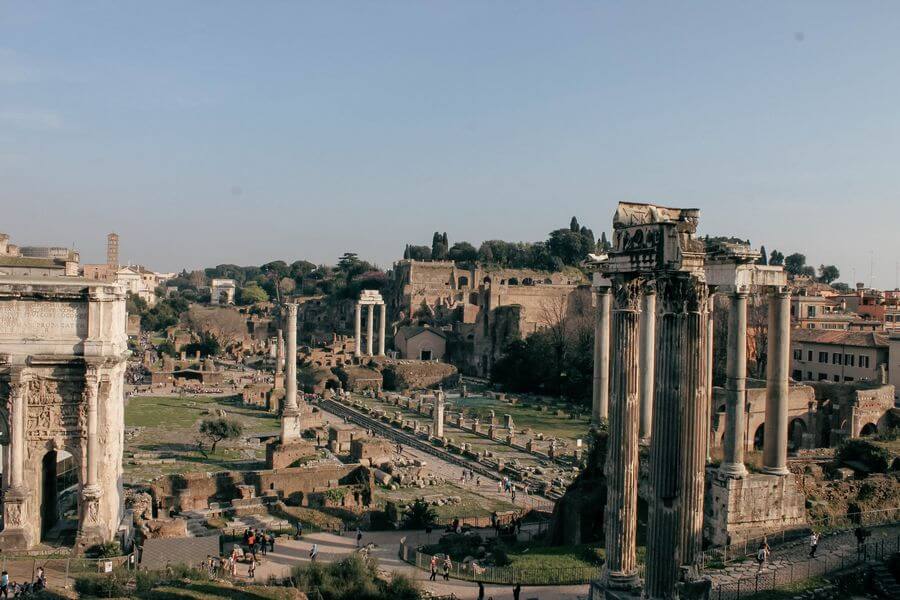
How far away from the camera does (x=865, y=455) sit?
18.4 meters

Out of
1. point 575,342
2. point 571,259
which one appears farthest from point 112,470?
point 571,259

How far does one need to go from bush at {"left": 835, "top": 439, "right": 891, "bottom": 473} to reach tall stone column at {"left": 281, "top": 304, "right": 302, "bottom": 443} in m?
18.9

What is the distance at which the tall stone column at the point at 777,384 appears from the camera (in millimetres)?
15281

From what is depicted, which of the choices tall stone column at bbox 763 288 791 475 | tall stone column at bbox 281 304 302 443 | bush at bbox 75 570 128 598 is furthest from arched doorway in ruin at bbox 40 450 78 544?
tall stone column at bbox 763 288 791 475

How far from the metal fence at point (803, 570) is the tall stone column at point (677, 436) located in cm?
268

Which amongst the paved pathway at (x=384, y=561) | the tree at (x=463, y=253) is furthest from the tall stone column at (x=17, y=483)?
the tree at (x=463, y=253)

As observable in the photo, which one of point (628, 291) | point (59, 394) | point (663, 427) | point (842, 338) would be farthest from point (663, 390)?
point (842, 338)

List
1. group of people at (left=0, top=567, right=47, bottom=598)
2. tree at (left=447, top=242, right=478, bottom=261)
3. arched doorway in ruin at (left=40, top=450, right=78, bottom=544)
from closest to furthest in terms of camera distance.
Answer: group of people at (left=0, top=567, right=47, bottom=598) → arched doorway in ruin at (left=40, top=450, right=78, bottom=544) → tree at (left=447, top=242, right=478, bottom=261)

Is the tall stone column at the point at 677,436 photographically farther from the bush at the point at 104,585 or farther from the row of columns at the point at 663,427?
the bush at the point at 104,585

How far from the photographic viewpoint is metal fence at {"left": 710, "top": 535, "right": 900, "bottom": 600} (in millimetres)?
11133

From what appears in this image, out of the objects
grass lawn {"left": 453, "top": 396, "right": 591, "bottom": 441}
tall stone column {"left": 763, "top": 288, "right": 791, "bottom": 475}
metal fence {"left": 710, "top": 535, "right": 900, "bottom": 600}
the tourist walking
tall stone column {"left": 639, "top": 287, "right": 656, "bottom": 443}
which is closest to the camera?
metal fence {"left": 710, "top": 535, "right": 900, "bottom": 600}

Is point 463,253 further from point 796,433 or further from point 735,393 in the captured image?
point 735,393

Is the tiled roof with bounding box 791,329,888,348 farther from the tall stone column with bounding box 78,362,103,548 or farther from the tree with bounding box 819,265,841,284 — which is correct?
the tree with bounding box 819,265,841,284

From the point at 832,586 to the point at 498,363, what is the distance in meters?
44.8
